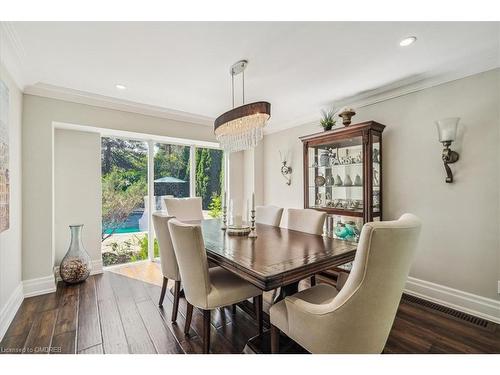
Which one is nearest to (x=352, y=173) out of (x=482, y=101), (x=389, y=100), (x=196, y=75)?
(x=389, y=100)

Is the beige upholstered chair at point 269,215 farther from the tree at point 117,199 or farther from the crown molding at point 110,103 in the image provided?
the tree at point 117,199

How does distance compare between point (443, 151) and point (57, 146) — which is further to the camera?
point (57, 146)

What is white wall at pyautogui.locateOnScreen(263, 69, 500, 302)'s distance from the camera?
83.4 inches

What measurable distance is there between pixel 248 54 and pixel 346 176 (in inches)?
77.8

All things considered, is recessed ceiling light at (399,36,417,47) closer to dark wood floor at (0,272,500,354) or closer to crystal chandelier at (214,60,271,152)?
crystal chandelier at (214,60,271,152)

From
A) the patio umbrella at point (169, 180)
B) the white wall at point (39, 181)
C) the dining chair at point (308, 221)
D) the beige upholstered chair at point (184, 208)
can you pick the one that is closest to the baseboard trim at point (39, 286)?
the white wall at point (39, 181)

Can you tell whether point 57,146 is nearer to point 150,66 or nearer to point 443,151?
point 150,66

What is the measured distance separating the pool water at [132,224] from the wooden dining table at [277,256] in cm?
207

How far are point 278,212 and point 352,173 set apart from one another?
3.68 feet

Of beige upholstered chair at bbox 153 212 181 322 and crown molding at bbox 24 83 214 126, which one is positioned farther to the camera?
crown molding at bbox 24 83 214 126

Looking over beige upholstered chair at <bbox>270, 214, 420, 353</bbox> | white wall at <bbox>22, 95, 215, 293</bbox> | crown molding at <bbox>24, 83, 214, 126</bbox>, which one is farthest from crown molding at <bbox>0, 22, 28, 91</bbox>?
beige upholstered chair at <bbox>270, 214, 420, 353</bbox>

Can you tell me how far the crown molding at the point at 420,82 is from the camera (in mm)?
2104

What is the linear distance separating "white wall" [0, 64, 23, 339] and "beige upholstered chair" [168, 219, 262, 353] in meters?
1.57
